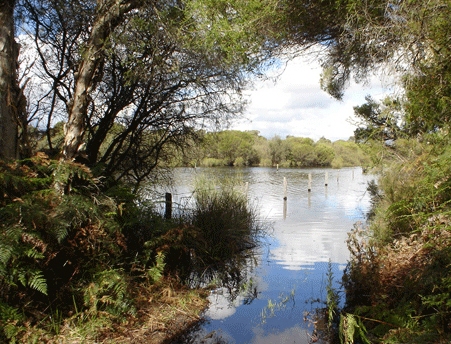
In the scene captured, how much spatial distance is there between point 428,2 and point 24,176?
4.55 meters

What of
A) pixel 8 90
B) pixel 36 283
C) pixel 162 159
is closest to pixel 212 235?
pixel 162 159

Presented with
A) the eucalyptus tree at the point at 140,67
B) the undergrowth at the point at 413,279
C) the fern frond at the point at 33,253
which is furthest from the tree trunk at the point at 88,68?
the undergrowth at the point at 413,279

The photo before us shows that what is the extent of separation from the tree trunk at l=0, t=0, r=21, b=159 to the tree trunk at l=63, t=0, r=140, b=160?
0.52 m

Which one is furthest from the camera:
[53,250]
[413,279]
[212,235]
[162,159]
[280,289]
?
[162,159]

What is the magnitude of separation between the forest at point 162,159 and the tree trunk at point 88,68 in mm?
21

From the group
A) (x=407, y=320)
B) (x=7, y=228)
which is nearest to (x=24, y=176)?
(x=7, y=228)

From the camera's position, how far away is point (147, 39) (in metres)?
6.16

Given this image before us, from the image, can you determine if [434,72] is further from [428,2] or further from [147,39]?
[147,39]

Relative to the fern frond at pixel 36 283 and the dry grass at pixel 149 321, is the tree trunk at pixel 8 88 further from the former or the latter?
the dry grass at pixel 149 321

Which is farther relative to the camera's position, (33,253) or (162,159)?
(162,159)

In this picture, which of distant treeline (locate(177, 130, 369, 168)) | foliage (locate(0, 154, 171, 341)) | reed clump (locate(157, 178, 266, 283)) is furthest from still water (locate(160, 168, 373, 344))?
distant treeline (locate(177, 130, 369, 168))

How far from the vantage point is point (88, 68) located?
15.8 ft

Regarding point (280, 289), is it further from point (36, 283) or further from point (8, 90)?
point (8, 90)

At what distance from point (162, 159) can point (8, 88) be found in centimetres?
411
